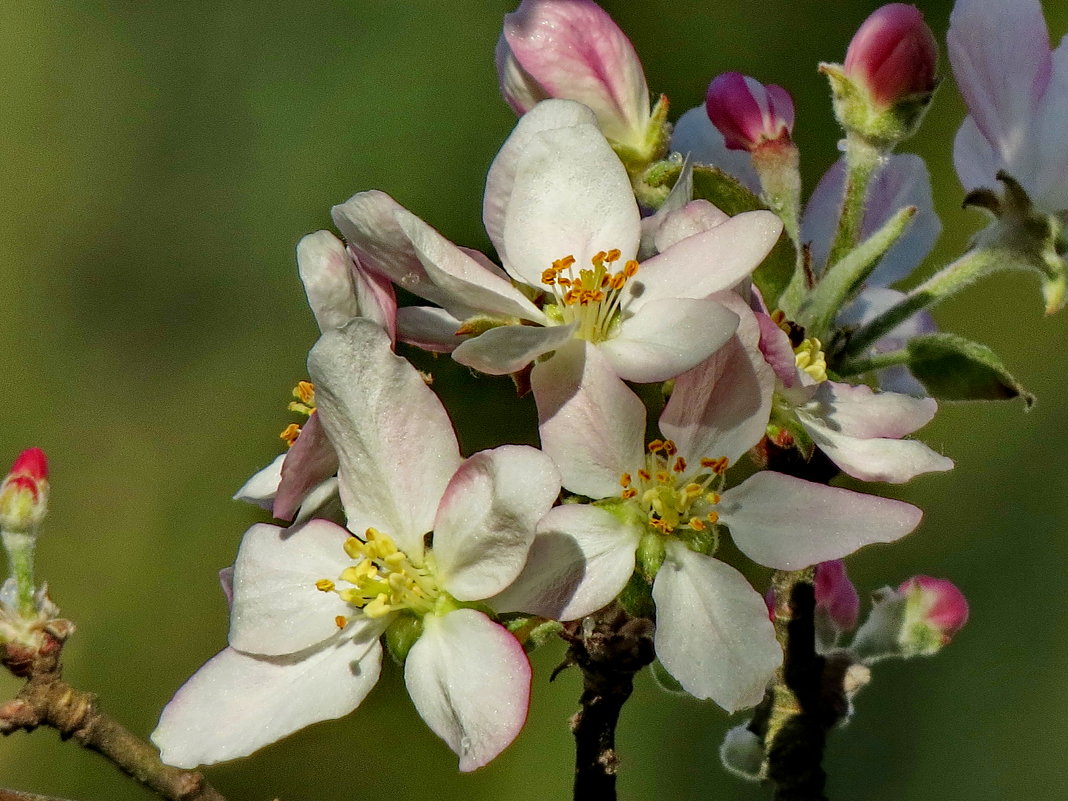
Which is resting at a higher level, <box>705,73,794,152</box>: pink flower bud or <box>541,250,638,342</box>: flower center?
<box>705,73,794,152</box>: pink flower bud

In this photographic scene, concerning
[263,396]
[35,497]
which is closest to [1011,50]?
[35,497]

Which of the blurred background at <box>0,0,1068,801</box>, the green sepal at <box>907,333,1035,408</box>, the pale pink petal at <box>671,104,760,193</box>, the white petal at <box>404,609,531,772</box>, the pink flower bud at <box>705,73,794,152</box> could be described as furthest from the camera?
the blurred background at <box>0,0,1068,801</box>

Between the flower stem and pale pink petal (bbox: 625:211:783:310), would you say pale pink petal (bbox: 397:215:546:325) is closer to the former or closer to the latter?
pale pink petal (bbox: 625:211:783:310)

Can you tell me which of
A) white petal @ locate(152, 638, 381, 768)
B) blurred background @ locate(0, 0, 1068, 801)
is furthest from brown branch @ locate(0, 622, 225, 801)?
blurred background @ locate(0, 0, 1068, 801)

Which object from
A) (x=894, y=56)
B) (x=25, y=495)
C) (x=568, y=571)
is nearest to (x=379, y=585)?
(x=568, y=571)

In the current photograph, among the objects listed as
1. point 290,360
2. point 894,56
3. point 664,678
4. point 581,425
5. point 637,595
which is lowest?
point 290,360

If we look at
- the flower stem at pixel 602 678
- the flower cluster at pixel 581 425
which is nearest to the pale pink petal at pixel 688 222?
the flower cluster at pixel 581 425

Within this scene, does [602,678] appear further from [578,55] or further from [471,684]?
[578,55]
